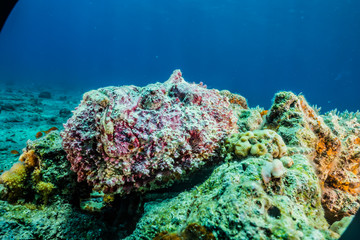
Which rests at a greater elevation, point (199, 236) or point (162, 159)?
point (162, 159)

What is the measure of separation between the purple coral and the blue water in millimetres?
49522

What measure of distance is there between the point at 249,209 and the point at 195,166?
129cm

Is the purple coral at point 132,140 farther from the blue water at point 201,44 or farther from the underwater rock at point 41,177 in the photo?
the blue water at point 201,44

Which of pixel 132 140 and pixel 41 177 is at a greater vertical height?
pixel 132 140

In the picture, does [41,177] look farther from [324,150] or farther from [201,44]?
[201,44]

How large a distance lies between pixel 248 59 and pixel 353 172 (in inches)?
5192

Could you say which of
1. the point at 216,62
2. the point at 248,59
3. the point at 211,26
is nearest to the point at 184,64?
the point at 216,62

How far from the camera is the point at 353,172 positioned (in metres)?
3.41

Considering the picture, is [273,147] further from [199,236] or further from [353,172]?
[353,172]

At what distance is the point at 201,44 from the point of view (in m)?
119

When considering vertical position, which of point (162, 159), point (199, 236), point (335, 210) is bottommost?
point (199, 236)

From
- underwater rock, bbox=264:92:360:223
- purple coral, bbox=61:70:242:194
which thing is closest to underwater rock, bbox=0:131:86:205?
purple coral, bbox=61:70:242:194

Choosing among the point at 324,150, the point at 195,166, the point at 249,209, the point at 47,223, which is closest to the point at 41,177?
the point at 47,223

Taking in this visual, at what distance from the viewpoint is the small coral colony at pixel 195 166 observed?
1.41m
